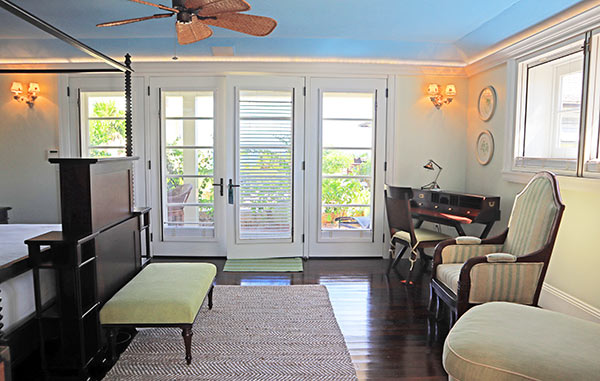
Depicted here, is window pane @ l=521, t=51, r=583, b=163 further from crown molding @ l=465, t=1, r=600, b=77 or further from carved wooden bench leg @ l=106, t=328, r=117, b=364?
carved wooden bench leg @ l=106, t=328, r=117, b=364

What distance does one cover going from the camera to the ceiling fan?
2305 millimetres

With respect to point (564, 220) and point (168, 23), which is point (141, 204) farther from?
point (564, 220)

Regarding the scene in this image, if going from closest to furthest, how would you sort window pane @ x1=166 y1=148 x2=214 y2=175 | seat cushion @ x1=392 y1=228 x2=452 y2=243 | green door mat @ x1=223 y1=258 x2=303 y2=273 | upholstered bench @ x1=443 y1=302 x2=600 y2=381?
upholstered bench @ x1=443 y1=302 x2=600 y2=381 → seat cushion @ x1=392 y1=228 x2=452 y2=243 → green door mat @ x1=223 y1=258 x2=303 y2=273 → window pane @ x1=166 y1=148 x2=214 y2=175

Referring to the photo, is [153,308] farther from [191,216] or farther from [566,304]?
[566,304]

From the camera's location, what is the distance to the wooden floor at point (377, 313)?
8.52 ft

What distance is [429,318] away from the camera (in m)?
3.32

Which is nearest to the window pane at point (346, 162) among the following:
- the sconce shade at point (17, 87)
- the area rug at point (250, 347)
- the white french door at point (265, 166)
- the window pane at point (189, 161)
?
the white french door at point (265, 166)

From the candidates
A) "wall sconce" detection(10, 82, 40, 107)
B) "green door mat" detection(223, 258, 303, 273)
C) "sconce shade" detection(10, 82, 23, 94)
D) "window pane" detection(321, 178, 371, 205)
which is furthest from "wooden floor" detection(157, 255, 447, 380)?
"sconce shade" detection(10, 82, 23, 94)

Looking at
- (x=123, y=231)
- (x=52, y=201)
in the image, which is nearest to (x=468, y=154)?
(x=123, y=231)

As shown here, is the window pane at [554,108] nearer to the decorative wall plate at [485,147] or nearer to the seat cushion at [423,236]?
the decorative wall plate at [485,147]

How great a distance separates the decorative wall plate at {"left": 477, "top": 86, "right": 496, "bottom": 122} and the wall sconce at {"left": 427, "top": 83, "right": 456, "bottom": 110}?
1.07 ft

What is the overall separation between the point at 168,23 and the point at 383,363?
3646mm

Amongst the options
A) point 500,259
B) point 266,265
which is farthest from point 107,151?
point 500,259

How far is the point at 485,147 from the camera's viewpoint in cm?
463
